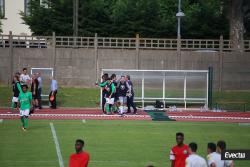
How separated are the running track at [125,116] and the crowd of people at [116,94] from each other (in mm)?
496

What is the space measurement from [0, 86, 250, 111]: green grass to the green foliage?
33.2ft

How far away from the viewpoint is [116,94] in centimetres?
3494

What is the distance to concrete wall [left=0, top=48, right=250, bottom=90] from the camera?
4556 cm

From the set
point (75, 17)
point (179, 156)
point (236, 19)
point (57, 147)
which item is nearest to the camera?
point (179, 156)

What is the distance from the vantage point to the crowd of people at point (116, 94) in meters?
34.4

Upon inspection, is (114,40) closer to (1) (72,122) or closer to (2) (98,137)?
(1) (72,122)

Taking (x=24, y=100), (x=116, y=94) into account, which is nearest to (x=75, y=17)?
(x=116, y=94)

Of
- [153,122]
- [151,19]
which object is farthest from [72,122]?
[151,19]

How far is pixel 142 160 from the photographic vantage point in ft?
71.3

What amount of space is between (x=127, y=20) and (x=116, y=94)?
2039 centimetres

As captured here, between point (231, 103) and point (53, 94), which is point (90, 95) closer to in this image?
point (53, 94)

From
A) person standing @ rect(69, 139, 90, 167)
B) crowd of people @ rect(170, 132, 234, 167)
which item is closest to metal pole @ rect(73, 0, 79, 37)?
person standing @ rect(69, 139, 90, 167)

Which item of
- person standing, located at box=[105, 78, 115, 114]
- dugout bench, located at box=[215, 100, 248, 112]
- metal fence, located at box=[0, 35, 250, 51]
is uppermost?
metal fence, located at box=[0, 35, 250, 51]

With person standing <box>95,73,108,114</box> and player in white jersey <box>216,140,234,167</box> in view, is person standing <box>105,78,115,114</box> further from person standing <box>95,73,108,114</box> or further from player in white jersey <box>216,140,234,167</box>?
player in white jersey <box>216,140,234,167</box>
